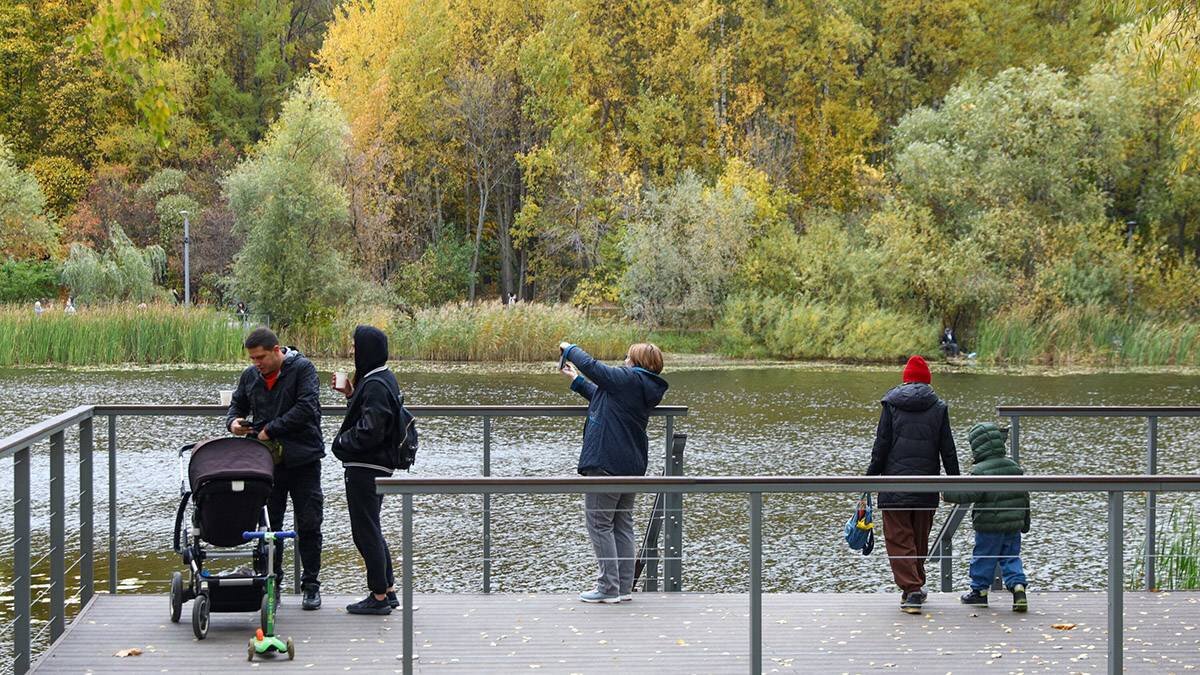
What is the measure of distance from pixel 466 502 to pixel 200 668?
980 cm

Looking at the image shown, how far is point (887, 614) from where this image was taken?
8.13 metres

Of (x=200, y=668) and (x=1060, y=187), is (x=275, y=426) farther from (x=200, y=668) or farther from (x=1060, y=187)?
(x=1060, y=187)

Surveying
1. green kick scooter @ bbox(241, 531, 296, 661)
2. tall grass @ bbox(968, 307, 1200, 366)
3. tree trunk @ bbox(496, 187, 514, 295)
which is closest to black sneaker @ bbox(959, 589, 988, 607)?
green kick scooter @ bbox(241, 531, 296, 661)

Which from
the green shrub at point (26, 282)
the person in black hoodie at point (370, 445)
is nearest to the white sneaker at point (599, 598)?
the person in black hoodie at point (370, 445)

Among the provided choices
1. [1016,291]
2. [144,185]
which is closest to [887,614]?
[1016,291]

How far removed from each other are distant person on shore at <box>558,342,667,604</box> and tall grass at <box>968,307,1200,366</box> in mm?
33408

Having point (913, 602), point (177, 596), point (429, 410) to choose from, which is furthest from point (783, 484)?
point (429, 410)

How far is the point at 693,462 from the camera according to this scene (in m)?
19.8

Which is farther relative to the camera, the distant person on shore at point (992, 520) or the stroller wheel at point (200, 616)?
the distant person on shore at point (992, 520)

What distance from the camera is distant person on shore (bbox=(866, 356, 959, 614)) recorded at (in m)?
8.43

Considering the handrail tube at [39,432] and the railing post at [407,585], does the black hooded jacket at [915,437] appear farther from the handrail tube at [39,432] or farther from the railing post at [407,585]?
the handrail tube at [39,432]

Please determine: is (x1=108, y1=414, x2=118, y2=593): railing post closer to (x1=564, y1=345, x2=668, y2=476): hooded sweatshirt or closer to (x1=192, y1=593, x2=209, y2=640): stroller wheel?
(x1=192, y1=593, x2=209, y2=640): stroller wheel

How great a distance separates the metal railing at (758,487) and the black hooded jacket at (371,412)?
1.61m

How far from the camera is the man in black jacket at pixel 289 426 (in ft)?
26.0
